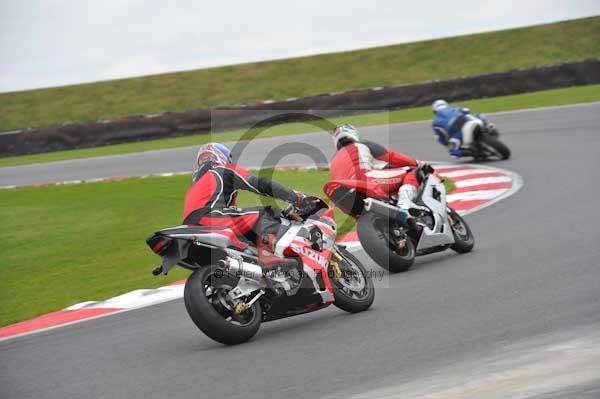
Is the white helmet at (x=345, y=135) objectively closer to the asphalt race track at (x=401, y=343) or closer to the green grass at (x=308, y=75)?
the asphalt race track at (x=401, y=343)

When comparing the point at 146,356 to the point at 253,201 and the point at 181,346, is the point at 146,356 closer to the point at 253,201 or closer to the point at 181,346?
the point at 181,346

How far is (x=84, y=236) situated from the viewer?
13016 millimetres

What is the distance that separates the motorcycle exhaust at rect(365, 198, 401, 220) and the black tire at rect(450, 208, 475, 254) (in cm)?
87

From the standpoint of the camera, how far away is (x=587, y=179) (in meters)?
12.8

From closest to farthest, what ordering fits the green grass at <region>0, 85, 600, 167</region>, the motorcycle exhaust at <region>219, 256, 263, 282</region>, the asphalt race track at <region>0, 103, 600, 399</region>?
Result: the asphalt race track at <region>0, 103, 600, 399</region>
the motorcycle exhaust at <region>219, 256, 263, 282</region>
the green grass at <region>0, 85, 600, 167</region>

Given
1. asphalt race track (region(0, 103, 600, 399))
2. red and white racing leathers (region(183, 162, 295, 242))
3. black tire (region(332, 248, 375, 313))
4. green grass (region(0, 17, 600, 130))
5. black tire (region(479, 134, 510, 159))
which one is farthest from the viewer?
green grass (region(0, 17, 600, 130))

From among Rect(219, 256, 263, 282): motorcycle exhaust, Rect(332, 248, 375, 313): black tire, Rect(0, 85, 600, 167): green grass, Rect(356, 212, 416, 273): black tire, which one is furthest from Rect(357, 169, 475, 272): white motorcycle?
Rect(0, 85, 600, 167): green grass

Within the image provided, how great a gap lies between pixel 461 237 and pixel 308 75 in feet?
88.9

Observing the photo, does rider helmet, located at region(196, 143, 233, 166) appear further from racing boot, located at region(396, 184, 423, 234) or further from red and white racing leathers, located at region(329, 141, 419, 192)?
racing boot, located at region(396, 184, 423, 234)

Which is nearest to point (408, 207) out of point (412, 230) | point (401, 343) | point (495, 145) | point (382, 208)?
point (412, 230)

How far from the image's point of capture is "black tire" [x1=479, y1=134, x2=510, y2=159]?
54.0 ft

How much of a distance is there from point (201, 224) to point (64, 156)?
64.1ft

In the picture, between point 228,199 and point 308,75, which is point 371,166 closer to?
point 228,199

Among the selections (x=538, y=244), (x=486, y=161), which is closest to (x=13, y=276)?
(x=538, y=244)
